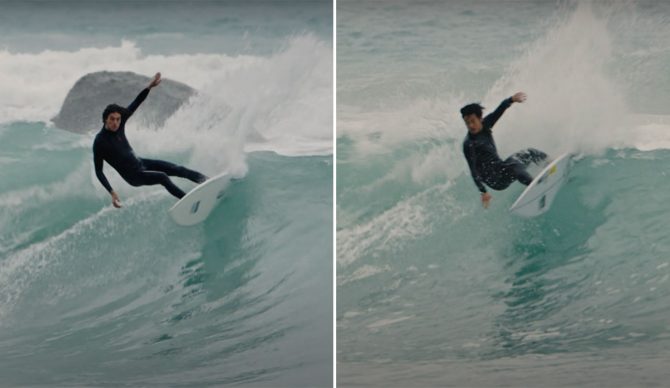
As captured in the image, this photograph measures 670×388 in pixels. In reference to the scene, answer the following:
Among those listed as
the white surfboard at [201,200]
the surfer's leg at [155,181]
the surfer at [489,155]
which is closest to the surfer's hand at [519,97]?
the surfer at [489,155]

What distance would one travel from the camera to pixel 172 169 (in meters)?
4.30

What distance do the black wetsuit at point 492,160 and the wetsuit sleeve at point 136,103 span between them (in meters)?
1.51

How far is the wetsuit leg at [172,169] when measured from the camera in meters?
4.29

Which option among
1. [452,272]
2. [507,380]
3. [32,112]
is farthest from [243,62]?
[507,380]

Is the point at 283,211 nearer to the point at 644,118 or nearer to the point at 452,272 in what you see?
the point at 452,272

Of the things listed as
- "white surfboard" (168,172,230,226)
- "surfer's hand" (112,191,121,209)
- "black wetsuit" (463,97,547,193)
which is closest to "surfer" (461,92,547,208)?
"black wetsuit" (463,97,547,193)

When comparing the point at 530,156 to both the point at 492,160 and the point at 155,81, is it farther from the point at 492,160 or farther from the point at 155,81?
the point at 155,81

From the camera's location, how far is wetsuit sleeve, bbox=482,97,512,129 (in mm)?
4363

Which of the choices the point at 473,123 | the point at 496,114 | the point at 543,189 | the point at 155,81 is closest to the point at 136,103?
the point at 155,81

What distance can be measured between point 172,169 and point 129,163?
20 centimetres

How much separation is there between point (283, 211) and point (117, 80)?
98 centimetres

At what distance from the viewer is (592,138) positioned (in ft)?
14.4

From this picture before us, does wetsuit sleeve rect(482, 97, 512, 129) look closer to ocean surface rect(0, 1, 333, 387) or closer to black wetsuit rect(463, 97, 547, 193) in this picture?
black wetsuit rect(463, 97, 547, 193)

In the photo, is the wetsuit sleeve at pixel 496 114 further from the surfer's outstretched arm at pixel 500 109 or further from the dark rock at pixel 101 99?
the dark rock at pixel 101 99
